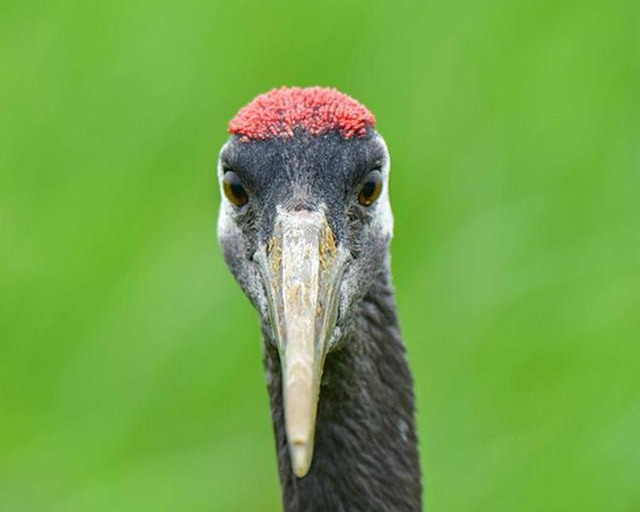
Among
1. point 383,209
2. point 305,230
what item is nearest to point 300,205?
point 305,230

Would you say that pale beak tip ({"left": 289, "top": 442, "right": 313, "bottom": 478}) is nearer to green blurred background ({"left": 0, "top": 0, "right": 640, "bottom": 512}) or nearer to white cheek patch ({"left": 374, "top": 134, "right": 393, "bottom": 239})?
white cheek patch ({"left": 374, "top": 134, "right": 393, "bottom": 239})

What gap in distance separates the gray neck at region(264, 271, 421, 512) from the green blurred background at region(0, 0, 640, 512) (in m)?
1.85

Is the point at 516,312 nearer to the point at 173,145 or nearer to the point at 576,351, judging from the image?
the point at 576,351

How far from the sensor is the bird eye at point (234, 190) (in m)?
4.63

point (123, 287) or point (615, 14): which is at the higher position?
point (615, 14)

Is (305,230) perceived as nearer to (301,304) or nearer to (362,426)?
(301,304)

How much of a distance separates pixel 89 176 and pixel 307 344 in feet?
13.6

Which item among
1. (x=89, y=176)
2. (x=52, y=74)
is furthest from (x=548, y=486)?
(x=52, y=74)

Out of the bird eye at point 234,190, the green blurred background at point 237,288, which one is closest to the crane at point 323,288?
the bird eye at point 234,190

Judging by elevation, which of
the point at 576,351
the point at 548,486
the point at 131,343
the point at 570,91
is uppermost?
the point at 570,91

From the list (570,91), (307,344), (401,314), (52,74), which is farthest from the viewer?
(52,74)

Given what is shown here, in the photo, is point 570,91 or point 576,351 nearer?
point 576,351

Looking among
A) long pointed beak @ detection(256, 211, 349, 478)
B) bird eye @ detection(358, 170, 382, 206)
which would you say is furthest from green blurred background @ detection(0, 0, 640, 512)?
long pointed beak @ detection(256, 211, 349, 478)

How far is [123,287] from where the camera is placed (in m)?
7.73
